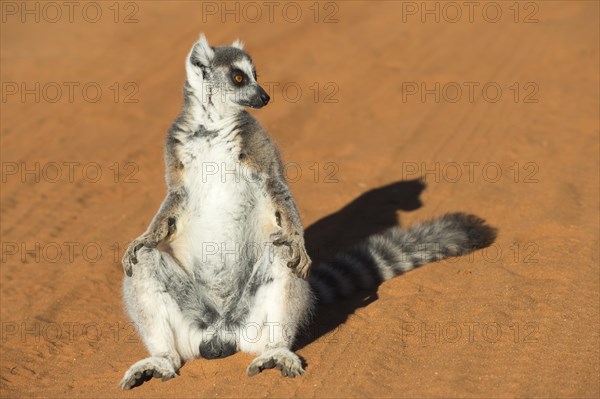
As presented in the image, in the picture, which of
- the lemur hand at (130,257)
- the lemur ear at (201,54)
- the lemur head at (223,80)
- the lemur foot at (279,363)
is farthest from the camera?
the lemur ear at (201,54)

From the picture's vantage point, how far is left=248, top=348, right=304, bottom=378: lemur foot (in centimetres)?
602

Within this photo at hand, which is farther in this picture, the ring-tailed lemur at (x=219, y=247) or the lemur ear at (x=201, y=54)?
the lemur ear at (x=201, y=54)

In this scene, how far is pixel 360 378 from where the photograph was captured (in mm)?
5934

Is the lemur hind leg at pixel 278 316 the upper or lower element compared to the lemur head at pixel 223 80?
lower

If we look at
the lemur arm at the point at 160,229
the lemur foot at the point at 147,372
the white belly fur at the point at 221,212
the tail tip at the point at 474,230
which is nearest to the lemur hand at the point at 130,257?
the lemur arm at the point at 160,229

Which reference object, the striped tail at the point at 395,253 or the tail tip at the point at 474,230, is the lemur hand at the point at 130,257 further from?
the tail tip at the point at 474,230

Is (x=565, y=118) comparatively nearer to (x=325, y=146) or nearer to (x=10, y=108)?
(x=325, y=146)

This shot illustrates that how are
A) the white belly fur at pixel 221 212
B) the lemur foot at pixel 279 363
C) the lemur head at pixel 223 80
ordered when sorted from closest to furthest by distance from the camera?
the lemur foot at pixel 279 363 < the white belly fur at pixel 221 212 < the lemur head at pixel 223 80

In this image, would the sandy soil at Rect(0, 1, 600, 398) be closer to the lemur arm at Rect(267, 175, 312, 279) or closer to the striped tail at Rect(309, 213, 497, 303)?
the striped tail at Rect(309, 213, 497, 303)

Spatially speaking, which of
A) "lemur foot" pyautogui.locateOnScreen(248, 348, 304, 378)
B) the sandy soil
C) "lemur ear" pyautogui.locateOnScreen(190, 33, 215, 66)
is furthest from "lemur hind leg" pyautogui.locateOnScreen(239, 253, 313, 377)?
"lemur ear" pyautogui.locateOnScreen(190, 33, 215, 66)

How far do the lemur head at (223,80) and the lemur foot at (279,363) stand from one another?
1.94m

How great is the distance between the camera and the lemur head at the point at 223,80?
267 inches

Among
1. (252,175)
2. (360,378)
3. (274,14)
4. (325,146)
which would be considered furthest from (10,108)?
(360,378)

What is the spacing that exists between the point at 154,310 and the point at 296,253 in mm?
1120
